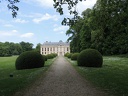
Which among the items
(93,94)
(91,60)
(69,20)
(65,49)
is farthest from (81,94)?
(65,49)

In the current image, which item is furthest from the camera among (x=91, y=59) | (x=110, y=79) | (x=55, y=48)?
(x=55, y=48)

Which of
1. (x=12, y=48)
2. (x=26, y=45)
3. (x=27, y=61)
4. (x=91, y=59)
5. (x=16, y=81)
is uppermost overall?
(x=26, y=45)

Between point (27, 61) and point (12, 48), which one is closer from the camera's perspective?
point (27, 61)

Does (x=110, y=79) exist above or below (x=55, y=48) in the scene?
below

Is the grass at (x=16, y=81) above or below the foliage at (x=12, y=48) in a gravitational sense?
below

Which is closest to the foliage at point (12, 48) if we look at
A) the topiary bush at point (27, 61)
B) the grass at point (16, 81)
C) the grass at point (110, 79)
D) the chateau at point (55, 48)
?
the chateau at point (55, 48)

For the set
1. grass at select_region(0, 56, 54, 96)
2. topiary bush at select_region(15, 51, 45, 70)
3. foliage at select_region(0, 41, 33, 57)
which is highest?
foliage at select_region(0, 41, 33, 57)

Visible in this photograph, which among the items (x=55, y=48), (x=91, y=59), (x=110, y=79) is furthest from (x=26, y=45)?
(x=110, y=79)

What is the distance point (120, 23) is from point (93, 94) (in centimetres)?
1186

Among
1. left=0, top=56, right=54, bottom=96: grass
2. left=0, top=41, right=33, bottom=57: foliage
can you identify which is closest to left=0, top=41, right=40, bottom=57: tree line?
left=0, top=41, right=33, bottom=57: foliage

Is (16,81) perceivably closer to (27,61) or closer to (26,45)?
(27,61)

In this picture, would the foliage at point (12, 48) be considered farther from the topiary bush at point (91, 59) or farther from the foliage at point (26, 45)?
the topiary bush at point (91, 59)

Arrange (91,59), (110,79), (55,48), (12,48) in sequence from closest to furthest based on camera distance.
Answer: (110,79), (91,59), (12,48), (55,48)

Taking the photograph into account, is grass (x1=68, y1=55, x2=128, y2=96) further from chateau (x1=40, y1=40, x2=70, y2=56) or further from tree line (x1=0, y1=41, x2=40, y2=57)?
chateau (x1=40, y1=40, x2=70, y2=56)
